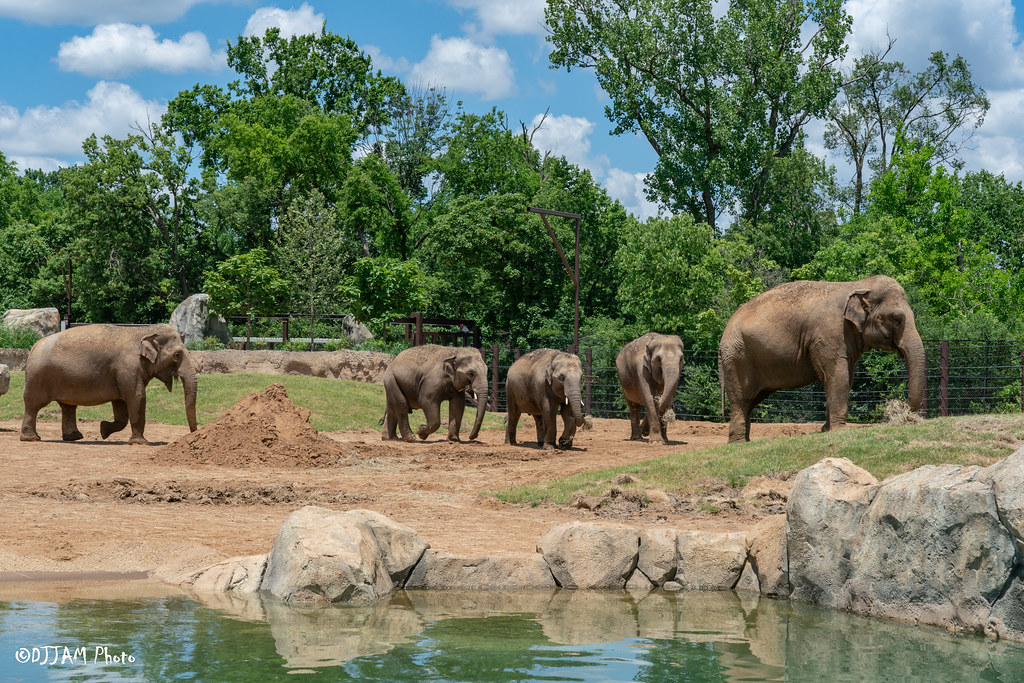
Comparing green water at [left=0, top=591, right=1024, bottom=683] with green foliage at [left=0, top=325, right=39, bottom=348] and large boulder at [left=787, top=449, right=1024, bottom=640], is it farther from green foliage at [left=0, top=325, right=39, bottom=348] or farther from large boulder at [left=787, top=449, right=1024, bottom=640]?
green foliage at [left=0, top=325, right=39, bottom=348]

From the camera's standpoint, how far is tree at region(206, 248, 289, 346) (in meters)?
38.8

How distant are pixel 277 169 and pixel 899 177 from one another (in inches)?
1072

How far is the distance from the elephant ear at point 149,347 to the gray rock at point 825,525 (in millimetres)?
13144

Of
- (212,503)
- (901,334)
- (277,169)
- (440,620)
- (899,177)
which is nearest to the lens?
(440,620)

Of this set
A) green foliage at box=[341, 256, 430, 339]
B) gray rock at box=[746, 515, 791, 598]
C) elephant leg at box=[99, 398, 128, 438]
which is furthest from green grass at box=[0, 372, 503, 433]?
gray rock at box=[746, 515, 791, 598]

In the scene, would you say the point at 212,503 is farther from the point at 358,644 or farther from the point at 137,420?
the point at 137,420

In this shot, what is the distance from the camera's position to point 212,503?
39.2 feet

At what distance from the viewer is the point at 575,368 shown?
17.9 metres

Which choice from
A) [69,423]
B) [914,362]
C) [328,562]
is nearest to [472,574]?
[328,562]

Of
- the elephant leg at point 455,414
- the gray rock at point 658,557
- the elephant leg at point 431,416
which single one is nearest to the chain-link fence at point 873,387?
the elephant leg at point 455,414

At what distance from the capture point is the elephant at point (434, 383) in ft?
63.0

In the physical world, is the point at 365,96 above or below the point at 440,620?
above

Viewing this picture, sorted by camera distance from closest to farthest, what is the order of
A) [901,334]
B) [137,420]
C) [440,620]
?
1. [440,620]
2. [901,334]
3. [137,420]

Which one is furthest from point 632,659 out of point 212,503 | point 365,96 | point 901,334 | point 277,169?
point 365,96
